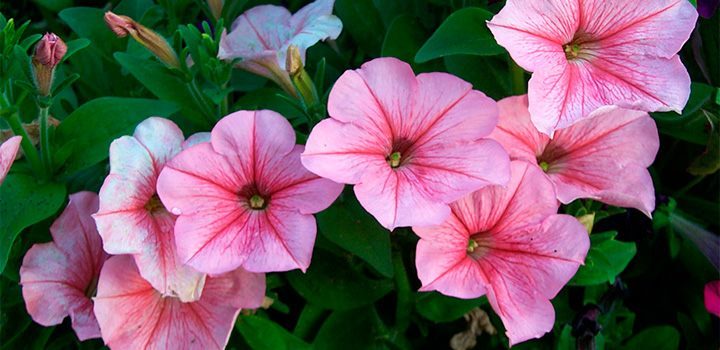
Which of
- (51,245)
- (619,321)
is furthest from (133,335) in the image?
(619,321)

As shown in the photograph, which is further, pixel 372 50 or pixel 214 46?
pixel 372 50

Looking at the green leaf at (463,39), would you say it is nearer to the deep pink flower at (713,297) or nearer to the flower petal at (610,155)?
the flower petal at (610,155)

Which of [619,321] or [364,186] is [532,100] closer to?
[364,186]

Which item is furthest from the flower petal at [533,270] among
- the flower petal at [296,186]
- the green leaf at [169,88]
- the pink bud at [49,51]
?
the pink bud at [49,51]

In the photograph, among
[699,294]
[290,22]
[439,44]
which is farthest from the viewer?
[699,294]

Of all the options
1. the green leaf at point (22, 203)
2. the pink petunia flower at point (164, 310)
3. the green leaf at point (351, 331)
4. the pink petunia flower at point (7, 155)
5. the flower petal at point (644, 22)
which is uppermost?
the flower petal at point (644, 22)

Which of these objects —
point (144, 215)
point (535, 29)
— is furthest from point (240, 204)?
point (535, 29)
